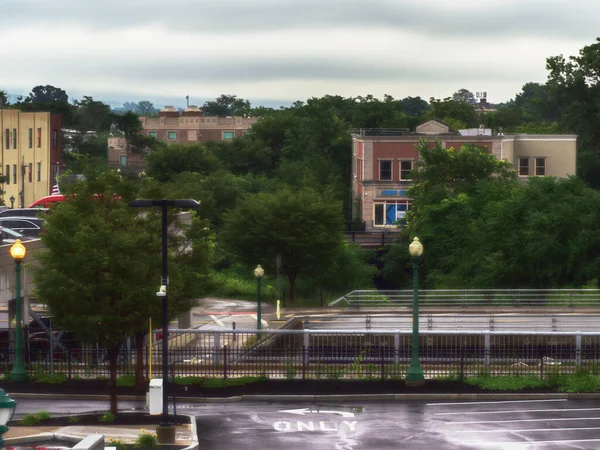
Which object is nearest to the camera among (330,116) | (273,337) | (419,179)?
(273,337)

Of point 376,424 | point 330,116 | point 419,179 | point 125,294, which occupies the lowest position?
point 376,424

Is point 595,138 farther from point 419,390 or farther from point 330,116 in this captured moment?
point 419,390

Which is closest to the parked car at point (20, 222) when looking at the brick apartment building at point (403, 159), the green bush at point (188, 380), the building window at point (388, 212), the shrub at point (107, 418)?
the green bush at point (188, 380)

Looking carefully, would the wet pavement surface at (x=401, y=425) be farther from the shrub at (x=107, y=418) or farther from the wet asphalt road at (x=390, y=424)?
the shrub at (x=107, y=418)

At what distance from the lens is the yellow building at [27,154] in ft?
324

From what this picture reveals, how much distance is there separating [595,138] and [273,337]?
267 feet

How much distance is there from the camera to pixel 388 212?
9100 centimetres

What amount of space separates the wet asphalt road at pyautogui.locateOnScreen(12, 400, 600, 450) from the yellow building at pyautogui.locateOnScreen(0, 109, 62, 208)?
72.4 metres

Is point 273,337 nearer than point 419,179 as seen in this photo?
Yes

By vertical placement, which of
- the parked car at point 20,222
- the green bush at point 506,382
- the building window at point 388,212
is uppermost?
the building window at point 388,212

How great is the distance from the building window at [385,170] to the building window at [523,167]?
11.5 meters

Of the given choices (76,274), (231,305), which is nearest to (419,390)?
(76,274)

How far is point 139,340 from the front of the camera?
30.5 m

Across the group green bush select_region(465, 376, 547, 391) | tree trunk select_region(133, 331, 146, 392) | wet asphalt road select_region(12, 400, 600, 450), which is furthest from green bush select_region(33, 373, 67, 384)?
green bush select_region(465, 376, 547, 391)
